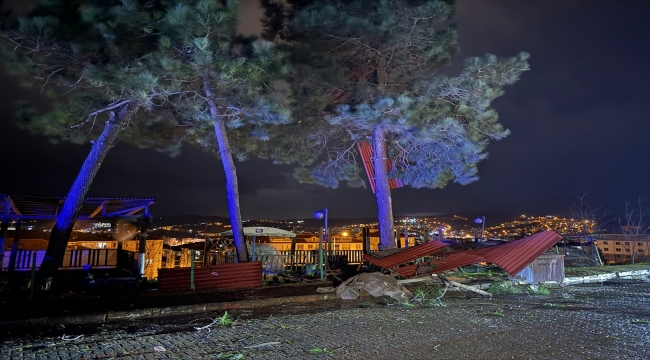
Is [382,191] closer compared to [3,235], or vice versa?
[3,235]

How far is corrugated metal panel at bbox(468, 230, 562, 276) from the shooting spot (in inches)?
388

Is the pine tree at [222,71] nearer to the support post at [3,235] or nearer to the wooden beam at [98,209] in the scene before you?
the wooden beam at [98,209]

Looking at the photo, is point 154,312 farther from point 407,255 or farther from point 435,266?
point 435,266

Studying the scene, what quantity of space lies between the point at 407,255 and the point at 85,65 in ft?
34.3

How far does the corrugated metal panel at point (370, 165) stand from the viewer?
59.4 feet

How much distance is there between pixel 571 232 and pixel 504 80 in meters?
19.9

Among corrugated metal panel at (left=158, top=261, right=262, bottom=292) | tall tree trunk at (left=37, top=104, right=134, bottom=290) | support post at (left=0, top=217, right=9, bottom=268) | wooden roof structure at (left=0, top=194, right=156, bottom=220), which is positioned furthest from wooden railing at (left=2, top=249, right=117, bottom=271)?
corrugated metal panel at (left=158, top=261, right=262, bottom=292)

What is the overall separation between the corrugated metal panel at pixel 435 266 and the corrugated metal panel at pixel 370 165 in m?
6.23

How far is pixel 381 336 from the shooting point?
6.45 m

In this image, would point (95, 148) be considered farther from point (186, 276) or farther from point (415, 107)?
point (415, 107)

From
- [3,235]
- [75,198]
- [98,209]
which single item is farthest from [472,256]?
[3,235]

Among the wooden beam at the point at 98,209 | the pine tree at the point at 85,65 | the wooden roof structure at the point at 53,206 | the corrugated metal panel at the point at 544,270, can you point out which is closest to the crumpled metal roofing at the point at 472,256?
the corrugated metal panel at the point at 544,270

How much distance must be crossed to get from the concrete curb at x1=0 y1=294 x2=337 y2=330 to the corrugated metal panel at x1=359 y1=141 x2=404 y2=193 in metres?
8.14

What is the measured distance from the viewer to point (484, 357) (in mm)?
5215
